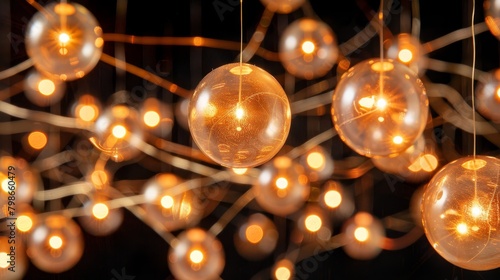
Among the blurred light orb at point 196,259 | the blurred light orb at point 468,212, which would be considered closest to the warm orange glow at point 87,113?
the blurred light orb at point 196,259

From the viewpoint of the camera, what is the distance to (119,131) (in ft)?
8.39

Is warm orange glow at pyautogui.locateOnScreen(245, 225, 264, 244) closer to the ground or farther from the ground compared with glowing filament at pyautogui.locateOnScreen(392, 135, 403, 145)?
farther from the ground

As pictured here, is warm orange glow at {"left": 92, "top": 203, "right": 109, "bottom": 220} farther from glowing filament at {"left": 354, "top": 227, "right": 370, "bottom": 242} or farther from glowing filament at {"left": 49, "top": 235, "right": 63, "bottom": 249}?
glowing filament at {"left": 354, "top": 227, "right": 370, "bottom": 242}

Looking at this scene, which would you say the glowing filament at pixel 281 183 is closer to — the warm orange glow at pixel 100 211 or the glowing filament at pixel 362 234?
the glowing filament at pixel 362 234

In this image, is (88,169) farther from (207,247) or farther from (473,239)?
(473,239)

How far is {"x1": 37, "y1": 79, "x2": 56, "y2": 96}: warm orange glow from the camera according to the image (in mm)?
3006

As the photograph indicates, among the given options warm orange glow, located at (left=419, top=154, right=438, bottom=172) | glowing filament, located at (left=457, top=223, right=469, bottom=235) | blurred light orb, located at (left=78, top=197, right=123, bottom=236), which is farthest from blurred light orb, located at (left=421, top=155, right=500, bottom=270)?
blurred light orb, located at (left=78, top=197, right=123, bottom=236)

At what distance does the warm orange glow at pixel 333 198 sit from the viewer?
10.5 ft

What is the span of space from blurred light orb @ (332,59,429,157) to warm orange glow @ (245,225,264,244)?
1.58 meters

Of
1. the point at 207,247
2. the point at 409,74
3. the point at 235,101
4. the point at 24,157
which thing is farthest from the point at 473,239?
the point at 24,157

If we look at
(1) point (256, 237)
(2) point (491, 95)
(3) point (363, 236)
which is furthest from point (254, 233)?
(2) point (491, 95)

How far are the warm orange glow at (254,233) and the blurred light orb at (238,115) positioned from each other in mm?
1556

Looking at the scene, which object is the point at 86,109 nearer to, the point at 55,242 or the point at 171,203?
the point at 171,203

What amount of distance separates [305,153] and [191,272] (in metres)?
0.75
